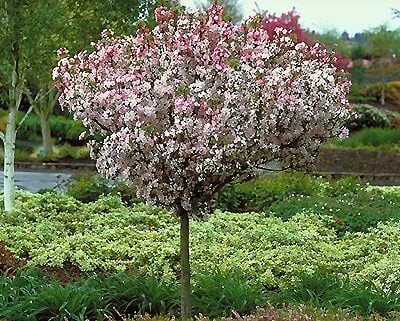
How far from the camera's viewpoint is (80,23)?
1252 centimetres

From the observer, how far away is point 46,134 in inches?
1027

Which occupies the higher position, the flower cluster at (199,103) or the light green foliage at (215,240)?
the flower cluster at (199,103)

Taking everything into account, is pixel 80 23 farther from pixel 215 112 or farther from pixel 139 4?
pixel 215 112

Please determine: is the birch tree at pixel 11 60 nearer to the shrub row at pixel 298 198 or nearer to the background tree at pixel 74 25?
the background tree at pixel 74 25

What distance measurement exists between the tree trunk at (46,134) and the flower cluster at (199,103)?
19.6m

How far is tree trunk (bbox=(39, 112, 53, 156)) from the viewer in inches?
1000

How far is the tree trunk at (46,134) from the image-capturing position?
2540 cm

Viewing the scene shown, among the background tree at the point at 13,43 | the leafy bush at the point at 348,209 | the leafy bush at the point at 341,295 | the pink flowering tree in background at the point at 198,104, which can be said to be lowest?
the leafy bush at the point at 348,209

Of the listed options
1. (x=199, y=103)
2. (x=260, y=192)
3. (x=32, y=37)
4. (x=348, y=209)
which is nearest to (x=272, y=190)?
(x=260, y=192)

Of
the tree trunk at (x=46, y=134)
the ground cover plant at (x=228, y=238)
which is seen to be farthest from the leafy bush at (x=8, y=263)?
the tree trunk at (x=46, y=134)

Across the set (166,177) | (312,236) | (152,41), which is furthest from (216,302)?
(312,236)

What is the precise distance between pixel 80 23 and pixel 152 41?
692cm

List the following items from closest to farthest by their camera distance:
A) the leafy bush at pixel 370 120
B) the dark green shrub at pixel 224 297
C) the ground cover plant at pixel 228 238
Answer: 1. the dark green shrub at pixel 224 297
2. the ground cover plant at pixel 228 238
3. the leafy bush at pixel 370 120

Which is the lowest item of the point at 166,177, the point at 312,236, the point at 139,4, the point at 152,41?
the point at 312,236
